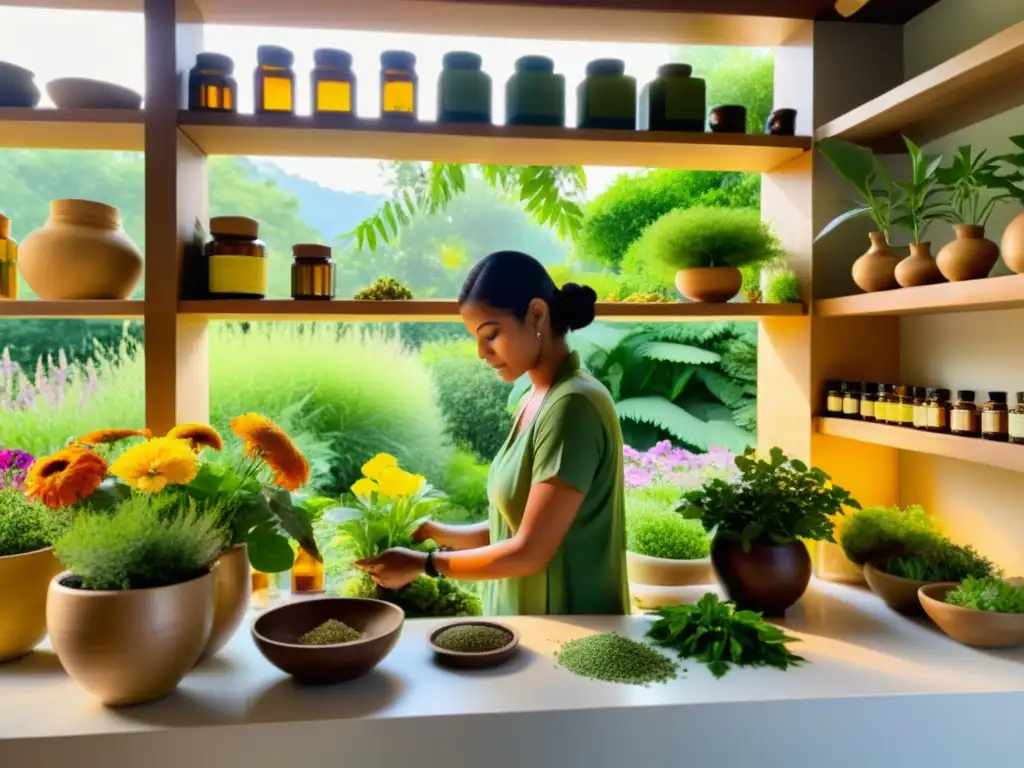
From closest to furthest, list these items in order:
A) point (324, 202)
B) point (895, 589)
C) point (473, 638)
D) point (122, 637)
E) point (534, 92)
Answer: point (122, 637), point (473, 638), point (895, 589), point (534, 92), point (324, 202)

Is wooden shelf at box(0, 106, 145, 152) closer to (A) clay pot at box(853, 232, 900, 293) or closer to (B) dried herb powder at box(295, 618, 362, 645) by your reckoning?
(B) dried herb powder at box(295, 618, 362, 645)

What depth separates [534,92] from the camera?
153cm

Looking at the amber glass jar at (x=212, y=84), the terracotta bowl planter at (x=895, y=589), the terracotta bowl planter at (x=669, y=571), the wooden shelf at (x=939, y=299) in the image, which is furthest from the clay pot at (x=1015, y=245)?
the amber glass jar at (x=212, y=84)

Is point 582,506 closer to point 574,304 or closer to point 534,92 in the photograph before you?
point 574,304

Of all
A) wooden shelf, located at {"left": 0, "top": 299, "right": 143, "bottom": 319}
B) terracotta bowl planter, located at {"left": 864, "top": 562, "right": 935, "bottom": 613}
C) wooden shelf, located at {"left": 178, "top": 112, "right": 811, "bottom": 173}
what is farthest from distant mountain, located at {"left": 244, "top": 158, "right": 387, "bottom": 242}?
terracotta bowl planter, located at {"left": 864, "top": 562, "right": 935, "bottom": 613}

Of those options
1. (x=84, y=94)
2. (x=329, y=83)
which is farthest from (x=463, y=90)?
(x=84, y=94)

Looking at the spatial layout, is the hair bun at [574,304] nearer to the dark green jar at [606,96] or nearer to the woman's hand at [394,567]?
the dark green jar at [606,96]

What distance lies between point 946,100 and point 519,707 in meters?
1.35

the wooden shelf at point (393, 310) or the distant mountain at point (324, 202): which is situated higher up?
the distant mountain at point (324, 202)

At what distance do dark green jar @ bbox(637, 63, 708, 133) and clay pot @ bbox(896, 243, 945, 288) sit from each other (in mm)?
532

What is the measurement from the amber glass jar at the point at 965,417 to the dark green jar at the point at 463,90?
3.60 ft

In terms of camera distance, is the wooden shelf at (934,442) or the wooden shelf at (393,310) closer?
the wooden shelf at (934,442)

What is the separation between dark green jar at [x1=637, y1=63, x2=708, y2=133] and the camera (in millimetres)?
1560

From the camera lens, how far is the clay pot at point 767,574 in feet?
4.17
